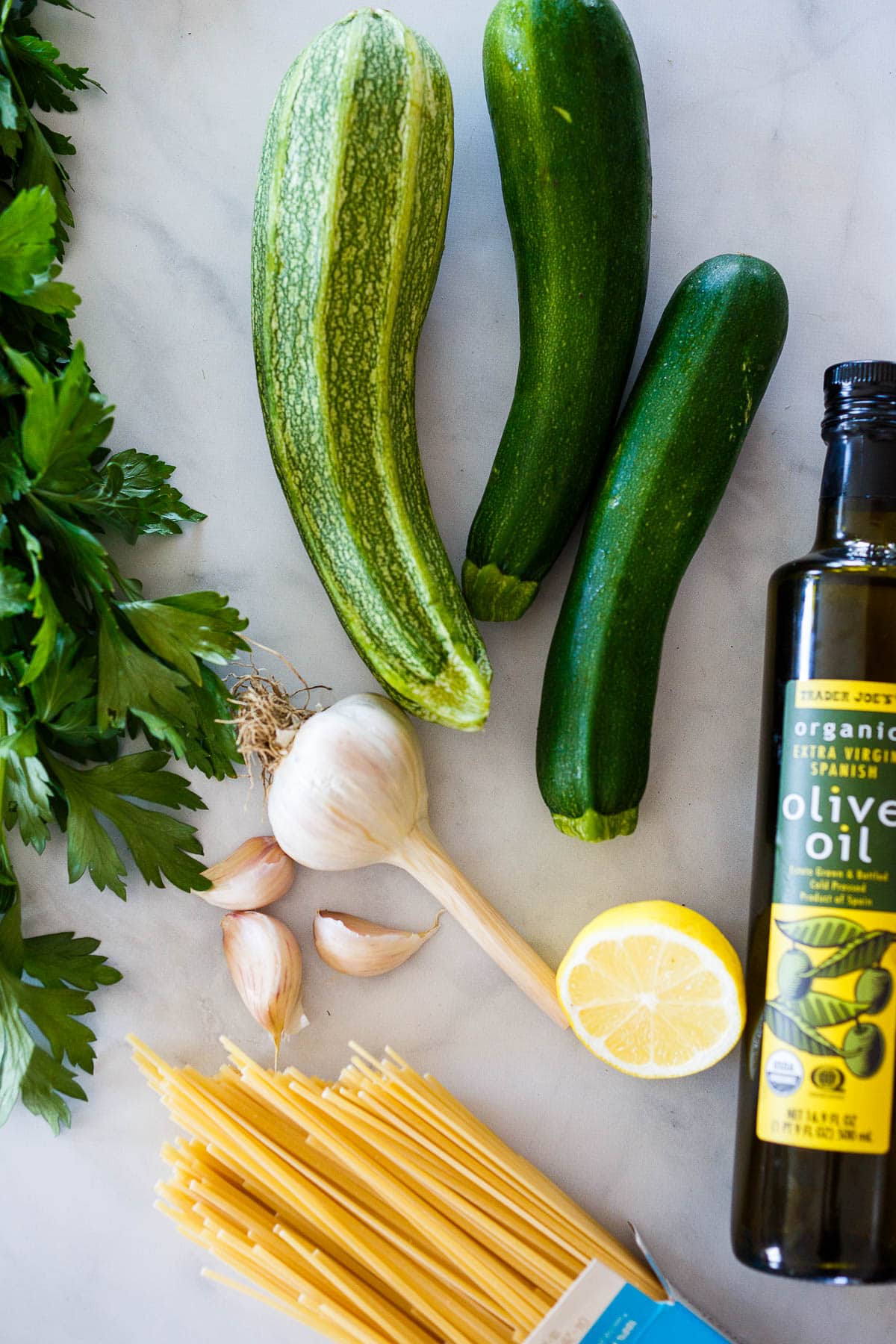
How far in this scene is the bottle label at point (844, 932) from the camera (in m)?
0.83

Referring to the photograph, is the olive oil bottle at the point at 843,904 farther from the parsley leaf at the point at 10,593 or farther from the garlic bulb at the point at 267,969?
the parsley leaf at the point at 10,593

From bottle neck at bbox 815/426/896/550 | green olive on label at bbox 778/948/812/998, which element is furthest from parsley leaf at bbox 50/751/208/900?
bottle neck at bbox 815/426/896/550

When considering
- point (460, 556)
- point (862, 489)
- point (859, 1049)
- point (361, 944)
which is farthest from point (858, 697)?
point (361, 944)

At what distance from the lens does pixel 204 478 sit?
1.05 meters

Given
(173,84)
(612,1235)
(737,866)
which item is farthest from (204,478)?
(612,1235)

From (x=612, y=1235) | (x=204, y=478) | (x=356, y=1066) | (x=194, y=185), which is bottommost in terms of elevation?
(x=612, y=1235)

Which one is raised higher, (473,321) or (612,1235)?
(473,321)

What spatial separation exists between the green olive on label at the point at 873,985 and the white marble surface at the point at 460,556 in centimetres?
19

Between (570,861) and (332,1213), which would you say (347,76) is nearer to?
(570,861)

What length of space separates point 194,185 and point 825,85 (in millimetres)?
636

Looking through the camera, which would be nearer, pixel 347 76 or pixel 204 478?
pixel 347 76

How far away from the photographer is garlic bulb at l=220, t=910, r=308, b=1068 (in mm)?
986

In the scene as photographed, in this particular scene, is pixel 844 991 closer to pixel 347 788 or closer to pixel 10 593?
pixel 347 788

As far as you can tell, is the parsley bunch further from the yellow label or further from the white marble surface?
the yellow label
